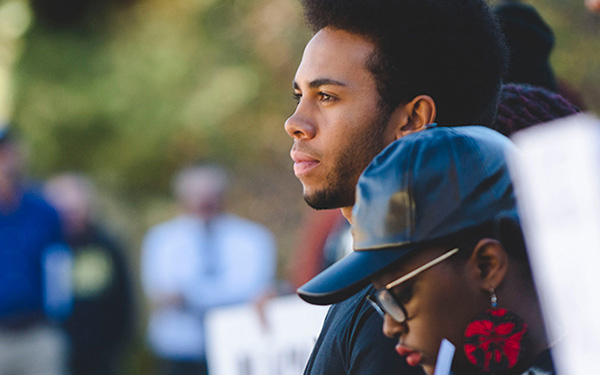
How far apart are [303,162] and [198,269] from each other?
5304 mm

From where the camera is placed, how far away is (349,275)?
1690mm

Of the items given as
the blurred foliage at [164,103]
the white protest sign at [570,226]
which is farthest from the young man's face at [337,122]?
the blurred foliage at [164,103]

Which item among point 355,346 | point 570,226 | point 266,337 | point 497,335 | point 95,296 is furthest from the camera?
point 95,296

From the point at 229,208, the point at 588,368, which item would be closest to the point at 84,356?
the point at 229,208

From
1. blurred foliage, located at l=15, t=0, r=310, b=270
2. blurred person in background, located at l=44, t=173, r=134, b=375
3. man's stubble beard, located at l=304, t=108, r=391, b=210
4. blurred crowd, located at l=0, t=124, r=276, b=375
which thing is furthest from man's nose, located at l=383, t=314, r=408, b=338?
blurred foliage, located at l=15, t=0, r=310, b=270

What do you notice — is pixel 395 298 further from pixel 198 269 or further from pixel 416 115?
pixel 198 269

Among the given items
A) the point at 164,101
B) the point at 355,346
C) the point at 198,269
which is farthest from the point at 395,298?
the point at 164,101

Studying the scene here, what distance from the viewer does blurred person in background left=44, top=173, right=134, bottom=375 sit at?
7910 mm

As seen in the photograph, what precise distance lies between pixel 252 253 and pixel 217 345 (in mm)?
→ 3002

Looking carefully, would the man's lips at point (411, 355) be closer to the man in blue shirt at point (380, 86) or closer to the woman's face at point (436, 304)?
the woman's face at point (436, 304)

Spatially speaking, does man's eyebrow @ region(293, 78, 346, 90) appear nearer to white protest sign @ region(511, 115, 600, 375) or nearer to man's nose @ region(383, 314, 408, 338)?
man's nose @ region(383, 314, 408, 338)

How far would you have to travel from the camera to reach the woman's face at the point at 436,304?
1553 mm

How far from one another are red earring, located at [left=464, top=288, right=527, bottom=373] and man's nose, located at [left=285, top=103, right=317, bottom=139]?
30.7 inches

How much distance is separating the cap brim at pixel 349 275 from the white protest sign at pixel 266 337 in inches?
102
